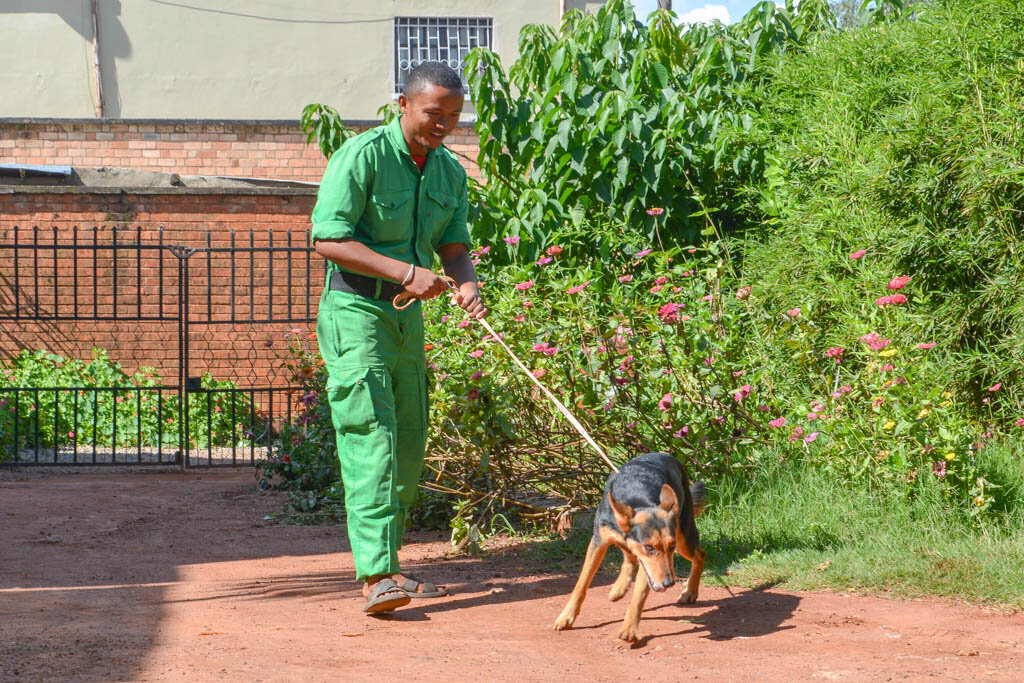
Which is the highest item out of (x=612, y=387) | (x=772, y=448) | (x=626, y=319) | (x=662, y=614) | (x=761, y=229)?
(x=761, y=229)

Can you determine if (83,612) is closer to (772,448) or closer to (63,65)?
(772,448)

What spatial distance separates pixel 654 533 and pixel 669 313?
1.89 meters

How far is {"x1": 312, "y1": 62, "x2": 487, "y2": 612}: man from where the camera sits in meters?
4.07

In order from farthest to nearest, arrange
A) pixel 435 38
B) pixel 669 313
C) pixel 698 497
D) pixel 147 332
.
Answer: pixel 435 38 < pixel 147 332 < pixel 669 313 < pixel 698 497

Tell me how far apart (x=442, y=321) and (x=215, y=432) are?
5.36 meters

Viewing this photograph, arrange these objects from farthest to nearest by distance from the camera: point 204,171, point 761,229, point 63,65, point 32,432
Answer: point 63,65
point 204,171
point 32,432
point 761,229

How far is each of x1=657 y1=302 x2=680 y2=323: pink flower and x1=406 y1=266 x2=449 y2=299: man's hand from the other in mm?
1609

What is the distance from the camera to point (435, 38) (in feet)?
61.9

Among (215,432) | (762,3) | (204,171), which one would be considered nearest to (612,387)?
(762,3)

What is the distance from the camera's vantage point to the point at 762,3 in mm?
8383

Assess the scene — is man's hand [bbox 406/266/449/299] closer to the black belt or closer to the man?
the man

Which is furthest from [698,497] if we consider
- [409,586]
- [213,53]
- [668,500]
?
[213,53]

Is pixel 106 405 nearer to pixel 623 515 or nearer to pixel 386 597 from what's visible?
pixel 386 597

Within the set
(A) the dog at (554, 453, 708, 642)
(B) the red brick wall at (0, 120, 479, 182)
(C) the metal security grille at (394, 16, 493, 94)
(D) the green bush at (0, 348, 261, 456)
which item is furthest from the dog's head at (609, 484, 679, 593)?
(C) the metal security grille at (394, 16, 493, 94)
